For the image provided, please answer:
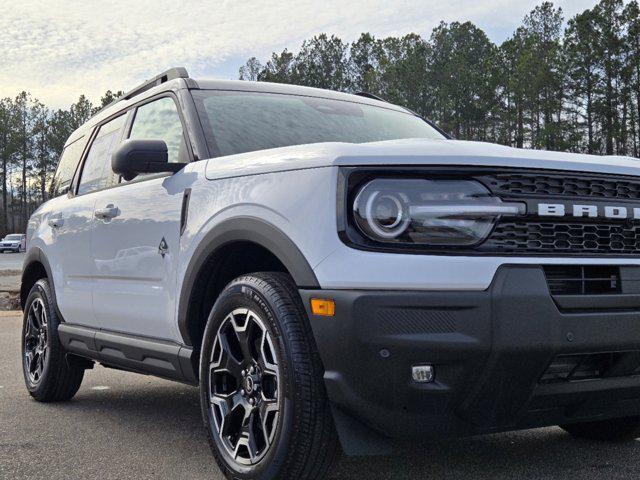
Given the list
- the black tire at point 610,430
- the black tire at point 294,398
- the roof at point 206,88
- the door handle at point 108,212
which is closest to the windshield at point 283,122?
the roof at point 206,88

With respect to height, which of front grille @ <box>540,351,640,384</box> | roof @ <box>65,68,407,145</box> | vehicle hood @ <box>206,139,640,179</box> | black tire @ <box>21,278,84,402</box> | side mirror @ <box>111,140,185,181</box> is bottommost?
black tire @ <box>21,278,84,402</box>

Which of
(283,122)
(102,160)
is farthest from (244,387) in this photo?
(102,160)

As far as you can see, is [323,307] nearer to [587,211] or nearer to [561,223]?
[561,223]

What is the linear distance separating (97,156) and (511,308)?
3436 mm

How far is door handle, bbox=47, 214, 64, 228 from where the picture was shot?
512 centimetres

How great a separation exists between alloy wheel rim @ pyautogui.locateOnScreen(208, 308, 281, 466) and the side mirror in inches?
36.9

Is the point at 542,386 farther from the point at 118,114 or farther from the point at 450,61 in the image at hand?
the point at 450,61

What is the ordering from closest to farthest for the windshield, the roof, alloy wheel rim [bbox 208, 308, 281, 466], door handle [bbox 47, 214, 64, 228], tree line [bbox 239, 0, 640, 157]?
alloy wheel rim [bbox 208, 308, 281, 466]
the windshield
the roof
door handle [bbox 47, 214, 64, 228]
tree line [bbox 239, 0, 640, 157]

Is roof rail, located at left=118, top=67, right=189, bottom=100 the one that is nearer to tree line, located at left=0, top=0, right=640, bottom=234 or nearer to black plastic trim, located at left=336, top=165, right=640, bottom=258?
black plastic trim, located at left=336, top=165, right=640, bottom=258

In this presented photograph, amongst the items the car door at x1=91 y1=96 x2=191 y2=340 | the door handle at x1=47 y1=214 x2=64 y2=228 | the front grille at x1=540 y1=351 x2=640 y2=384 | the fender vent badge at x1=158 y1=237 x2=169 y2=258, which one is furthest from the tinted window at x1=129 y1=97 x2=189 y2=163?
the front grille at x1=540 y1=351 x2=640 y2=384

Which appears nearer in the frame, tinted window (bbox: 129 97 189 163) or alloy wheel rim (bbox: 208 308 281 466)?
alloy wheel rim (bbox: 208 308 281 466)

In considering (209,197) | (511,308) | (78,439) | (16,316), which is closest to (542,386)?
(511,308)

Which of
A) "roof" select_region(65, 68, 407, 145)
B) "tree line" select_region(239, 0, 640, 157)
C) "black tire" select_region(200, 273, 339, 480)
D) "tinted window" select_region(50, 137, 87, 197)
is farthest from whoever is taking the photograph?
"tree line" select_region(239, 0, 640, 157)

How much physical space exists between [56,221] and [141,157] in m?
1.80
